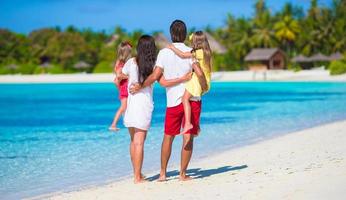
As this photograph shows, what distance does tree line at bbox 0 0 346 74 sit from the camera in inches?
2635

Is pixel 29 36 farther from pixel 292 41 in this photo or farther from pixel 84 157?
pixel 84 157

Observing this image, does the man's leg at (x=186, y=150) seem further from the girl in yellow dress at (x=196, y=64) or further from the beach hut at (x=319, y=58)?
the beach hut at (x=319, y=58)

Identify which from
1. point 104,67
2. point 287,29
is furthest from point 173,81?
point 287,29

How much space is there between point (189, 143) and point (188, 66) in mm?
865

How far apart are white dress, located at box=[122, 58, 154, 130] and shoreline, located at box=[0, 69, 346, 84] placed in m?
45.5

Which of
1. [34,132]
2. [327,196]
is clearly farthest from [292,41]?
[327,196]

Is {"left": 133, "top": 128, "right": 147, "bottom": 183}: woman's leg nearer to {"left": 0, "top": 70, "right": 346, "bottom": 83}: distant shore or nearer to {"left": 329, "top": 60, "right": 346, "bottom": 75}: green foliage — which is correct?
{"left": 0, "top": 70, "right": 346, "bottom": 83}: distant shore

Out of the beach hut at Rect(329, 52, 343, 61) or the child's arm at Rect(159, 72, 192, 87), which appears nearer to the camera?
the child's arm at Rect(159, 72, 192, 87)

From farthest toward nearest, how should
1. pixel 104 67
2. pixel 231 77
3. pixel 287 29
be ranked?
1. pixel 287 29
2. pixel 104 67
3. pixel 231 77

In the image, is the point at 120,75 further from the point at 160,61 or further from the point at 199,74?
the point at 199,74

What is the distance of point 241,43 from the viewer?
69688mm

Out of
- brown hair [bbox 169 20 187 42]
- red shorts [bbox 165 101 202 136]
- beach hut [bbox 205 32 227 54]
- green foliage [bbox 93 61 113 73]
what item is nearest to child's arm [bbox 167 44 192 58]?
brown hair [bbox 169 20 187 42]

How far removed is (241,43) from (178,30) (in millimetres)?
64143

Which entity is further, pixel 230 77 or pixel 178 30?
pixel 230 77
